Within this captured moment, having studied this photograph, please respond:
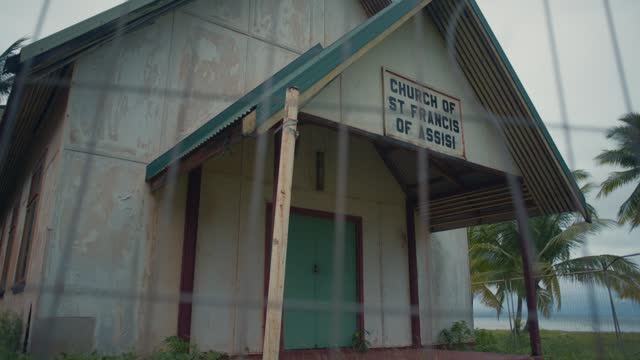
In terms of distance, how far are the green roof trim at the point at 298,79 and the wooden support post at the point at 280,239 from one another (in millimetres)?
194

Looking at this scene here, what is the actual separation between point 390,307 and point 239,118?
4.25 meters

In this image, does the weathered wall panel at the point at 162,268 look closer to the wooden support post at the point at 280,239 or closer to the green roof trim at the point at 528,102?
the wooden support post at the point at 280,239

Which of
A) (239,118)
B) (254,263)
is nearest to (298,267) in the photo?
(254,263)

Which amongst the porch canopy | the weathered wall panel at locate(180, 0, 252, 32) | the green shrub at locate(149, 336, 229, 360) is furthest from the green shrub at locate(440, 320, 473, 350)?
the weathered wall panel at locate(180, 0, 252, 32)

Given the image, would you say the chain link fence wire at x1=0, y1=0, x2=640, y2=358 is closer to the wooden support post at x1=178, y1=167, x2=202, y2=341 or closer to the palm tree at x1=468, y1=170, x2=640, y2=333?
the wooden support post at x1=178, y1=167, x2=202, y2=341

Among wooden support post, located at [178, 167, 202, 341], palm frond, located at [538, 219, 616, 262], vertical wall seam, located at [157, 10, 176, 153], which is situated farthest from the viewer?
palm frond, located at [538, 219, 616, 262]

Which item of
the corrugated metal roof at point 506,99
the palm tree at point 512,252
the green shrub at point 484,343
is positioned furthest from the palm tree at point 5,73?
the palm tree at point 512,252

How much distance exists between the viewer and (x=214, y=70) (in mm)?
6016

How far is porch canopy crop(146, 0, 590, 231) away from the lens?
13.5ft

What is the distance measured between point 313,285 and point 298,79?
3.30m

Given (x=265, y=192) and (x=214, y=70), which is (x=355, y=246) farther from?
(x=214, y=70)

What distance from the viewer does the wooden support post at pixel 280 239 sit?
3.17 m

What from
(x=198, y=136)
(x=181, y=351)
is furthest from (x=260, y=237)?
(x=198, y=136)

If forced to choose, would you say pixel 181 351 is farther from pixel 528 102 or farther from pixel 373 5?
pixel 373 5
